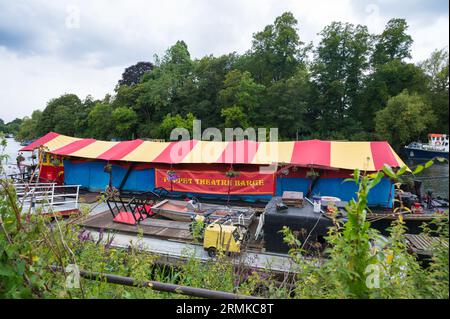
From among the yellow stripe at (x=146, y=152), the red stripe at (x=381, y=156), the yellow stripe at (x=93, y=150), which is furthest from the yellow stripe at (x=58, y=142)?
the red stripe at (x=381, y=156)

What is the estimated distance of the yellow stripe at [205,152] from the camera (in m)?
10.9

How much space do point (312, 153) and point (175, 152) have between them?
5700 mm

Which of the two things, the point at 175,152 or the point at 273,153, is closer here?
the point at 273,153

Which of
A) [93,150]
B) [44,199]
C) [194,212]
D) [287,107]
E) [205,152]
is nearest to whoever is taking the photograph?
[44,199]

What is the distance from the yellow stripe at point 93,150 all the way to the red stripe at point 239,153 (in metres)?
6.07

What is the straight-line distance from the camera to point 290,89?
102ft

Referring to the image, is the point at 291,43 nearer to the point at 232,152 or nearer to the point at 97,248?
the point at 232,152

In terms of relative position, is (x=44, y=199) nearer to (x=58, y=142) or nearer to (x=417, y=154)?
(x=58, y=142)

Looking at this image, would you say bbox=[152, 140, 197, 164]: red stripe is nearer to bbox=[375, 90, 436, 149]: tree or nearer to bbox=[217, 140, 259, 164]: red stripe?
bbox=[217, 140, 259, 164]: red stripe

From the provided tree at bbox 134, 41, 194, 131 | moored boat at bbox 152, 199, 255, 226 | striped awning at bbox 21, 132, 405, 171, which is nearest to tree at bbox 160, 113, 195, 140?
tree at bbox 134, 41, 194, 131

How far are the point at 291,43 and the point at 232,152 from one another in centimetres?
3200

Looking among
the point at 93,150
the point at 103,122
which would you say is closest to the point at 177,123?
the point at 103,122

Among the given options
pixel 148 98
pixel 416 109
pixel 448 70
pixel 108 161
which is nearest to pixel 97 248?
pixel 448 70

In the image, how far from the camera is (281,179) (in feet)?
34.0
